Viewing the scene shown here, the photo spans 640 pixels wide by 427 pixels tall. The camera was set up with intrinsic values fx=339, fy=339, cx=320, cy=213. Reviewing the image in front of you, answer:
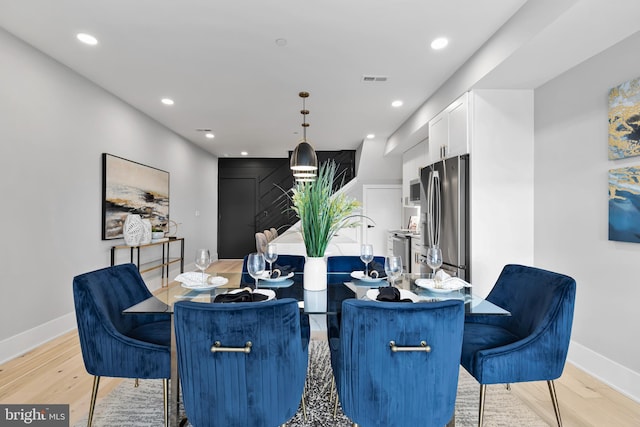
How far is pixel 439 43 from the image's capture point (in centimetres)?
281

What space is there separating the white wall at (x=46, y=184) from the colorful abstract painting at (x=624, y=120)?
4.51 m

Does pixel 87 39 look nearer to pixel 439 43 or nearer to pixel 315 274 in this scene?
pixel 315 274

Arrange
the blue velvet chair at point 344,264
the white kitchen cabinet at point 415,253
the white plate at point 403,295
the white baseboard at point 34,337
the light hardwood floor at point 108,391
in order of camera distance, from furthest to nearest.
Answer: the white kitchen cabinet at point 415,253 < the blue velvet chair at point 344,264 < the white baseboard at point 34,337 < the light hardwood floor at point 108,391 < the white plate at point 403,295

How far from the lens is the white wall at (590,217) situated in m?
2.23

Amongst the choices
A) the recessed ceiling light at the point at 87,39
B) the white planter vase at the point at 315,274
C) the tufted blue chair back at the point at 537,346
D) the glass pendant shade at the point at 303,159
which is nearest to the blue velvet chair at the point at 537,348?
the tufted blue chair back at the point at 537,346

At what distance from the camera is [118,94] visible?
4.07 m

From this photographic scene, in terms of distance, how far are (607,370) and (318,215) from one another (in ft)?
7.60

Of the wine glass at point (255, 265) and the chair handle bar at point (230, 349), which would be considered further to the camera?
the wine glass at point (255, 265)

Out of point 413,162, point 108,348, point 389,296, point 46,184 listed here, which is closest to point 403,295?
point 389,296

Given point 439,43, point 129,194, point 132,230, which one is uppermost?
point 439,43

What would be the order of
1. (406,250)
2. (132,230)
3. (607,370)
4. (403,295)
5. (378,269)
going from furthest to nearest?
(406,250) < (132,230) < (378,269) < (607,370) < (403,295)

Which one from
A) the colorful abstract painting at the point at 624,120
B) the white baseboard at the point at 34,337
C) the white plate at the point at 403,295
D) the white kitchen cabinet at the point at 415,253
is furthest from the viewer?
the white kitchen cabinet at the point at 415,253

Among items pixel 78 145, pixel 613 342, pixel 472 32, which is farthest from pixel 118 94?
pixel 613 342

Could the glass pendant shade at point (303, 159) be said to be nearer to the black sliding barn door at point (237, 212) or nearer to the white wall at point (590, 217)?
the white wall at point (590, 217)
